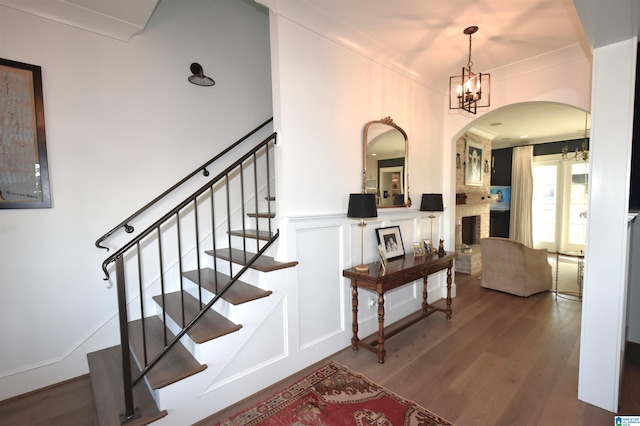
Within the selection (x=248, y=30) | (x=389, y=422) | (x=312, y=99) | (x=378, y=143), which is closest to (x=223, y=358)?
(x=389, y=422)

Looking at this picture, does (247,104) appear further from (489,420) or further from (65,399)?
(489,420)

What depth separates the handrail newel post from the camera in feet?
5.53

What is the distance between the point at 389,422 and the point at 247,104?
328cm

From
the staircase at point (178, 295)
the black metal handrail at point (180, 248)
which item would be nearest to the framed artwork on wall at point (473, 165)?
the staircase at point (178, 295)

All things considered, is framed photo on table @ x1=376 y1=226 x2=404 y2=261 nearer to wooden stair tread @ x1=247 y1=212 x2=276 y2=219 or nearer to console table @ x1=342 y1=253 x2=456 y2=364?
console table @ x1=342 y1=253 x2=456 y2=364

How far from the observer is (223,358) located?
2.06 metres

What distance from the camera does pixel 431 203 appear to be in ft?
12.0

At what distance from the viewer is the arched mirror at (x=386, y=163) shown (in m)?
3.07

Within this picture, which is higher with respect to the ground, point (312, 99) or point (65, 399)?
point (312, 99)

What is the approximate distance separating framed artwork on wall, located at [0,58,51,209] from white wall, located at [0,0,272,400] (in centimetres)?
6

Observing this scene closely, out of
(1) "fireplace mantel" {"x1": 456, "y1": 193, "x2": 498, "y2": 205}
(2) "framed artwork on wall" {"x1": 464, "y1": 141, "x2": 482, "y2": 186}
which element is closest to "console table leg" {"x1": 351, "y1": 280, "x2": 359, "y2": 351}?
(1) "fireplace mantel" {"x1": 456, "y1": 193, "x2": 498, "y2": 205}

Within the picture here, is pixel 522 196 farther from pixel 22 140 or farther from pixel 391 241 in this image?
pixel 22 140

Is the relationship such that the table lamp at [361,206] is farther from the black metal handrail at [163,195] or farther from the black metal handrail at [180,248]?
the black metal handrail at [163,195]

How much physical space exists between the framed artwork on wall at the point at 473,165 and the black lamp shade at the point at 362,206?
4.30m
